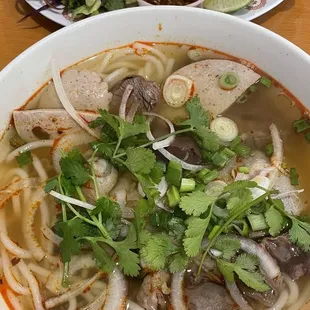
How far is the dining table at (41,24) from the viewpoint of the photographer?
221 cm

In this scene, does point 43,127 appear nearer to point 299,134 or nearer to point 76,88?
point 76,88

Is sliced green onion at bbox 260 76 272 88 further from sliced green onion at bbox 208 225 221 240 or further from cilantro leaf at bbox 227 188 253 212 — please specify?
Answer: sliced green onion at bbox 208 225 221 240

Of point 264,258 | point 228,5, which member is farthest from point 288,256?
point 228,5

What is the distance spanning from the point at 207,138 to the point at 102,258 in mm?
506

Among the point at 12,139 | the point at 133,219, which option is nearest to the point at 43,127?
the point at 12,139

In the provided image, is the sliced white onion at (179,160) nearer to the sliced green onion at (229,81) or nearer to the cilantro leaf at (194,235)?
the cilantro leaf at (194,235)

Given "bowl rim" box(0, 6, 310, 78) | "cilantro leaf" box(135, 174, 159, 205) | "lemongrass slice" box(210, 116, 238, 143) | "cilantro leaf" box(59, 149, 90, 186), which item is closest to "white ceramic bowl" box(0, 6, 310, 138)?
"bowl rim" box(0, 6, 310, 78)

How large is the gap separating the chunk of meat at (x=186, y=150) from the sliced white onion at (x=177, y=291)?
36cm

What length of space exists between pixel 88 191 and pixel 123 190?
4.9 inches

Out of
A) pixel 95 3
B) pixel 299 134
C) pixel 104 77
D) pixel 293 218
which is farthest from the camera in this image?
pixel 95 3

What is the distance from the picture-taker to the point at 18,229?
1685 mm

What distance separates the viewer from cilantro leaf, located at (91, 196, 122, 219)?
58.4 inches

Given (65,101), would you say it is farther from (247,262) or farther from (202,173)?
(247,262)

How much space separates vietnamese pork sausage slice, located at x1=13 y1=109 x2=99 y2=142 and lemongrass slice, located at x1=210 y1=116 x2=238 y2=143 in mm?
416
